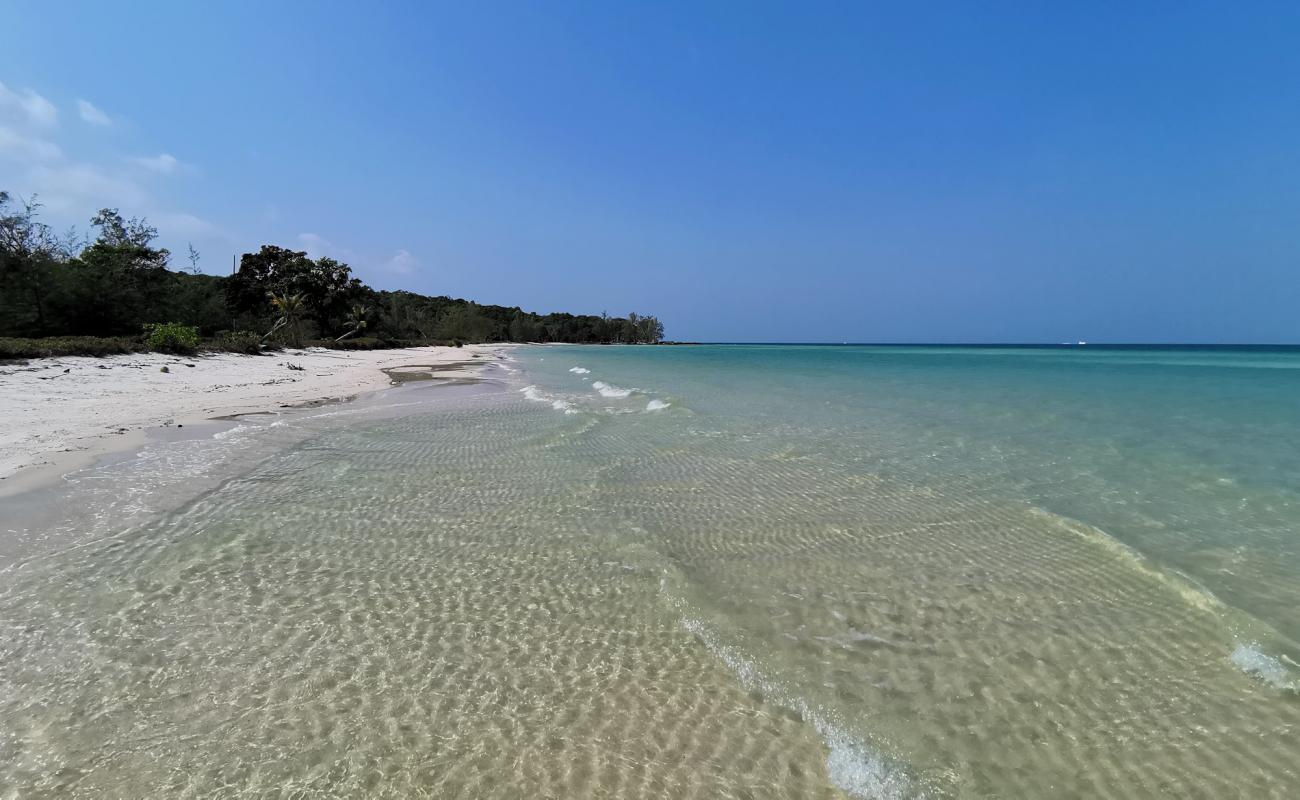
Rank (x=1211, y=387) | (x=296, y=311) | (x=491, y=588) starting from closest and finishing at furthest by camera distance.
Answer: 1. (x=491, y=588)
2. (x=1211, y=387)
3. (x=296, y=311)

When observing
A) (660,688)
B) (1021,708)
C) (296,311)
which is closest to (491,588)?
(660,688)

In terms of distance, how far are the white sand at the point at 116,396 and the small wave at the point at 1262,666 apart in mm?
12004

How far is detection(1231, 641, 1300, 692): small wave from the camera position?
131 inches

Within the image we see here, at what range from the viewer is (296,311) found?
195 ft

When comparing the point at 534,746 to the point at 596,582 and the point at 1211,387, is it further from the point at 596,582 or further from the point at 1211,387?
the point at 1211,387

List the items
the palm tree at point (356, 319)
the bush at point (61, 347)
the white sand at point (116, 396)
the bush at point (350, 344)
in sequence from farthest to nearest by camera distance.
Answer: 1. the palm tree at point (356, 319)
2. the bush at point (350, 344)
3. the bush at point (61, 347)
4. the white sand at point (116, 396)

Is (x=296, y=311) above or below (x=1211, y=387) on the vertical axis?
above

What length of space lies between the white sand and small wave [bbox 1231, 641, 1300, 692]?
1200 centimetres

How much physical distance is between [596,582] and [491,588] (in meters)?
0.86

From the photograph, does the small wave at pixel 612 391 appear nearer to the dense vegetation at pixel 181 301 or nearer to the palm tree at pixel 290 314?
the dense vegetation at pixel 181 301

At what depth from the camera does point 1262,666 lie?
3469mm

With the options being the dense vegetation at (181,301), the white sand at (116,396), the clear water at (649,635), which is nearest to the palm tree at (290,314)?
the dense vegetation at (181,301)

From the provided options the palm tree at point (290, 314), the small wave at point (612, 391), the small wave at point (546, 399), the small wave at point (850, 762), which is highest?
the palm tree at point (290, 314)

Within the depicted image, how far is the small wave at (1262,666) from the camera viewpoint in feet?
10.9
